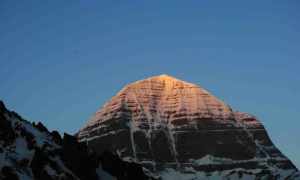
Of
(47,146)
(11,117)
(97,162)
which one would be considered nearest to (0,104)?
(11,117)

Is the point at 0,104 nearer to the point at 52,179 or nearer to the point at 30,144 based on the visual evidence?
the point at 30,144

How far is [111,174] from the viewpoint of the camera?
171 meters

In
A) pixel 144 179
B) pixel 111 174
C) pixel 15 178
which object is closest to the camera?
pixel 15 178

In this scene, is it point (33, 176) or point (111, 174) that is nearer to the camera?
point (33, 176)

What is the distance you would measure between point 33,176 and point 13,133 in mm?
15065

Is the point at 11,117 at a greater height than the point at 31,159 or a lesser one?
greater

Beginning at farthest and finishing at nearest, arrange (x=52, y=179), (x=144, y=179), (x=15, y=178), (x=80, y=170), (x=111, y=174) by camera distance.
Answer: (x=144, y=179), (x=111, y=174), (x=80, y=170), (x=52, y=179), (x=15, y=178)

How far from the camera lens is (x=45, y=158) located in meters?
148

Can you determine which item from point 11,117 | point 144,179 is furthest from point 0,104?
point 144,179

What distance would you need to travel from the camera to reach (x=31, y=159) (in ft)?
473

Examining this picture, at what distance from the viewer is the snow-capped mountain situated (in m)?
140

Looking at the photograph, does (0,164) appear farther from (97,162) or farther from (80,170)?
(97,162)

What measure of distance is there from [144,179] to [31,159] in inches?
1736

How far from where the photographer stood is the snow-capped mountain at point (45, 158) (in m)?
140
